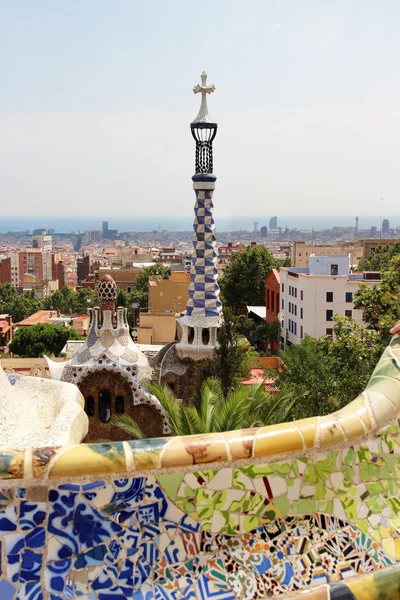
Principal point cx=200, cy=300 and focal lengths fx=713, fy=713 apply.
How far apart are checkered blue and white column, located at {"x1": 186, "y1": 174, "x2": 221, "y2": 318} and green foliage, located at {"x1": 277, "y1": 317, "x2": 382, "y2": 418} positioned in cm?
212

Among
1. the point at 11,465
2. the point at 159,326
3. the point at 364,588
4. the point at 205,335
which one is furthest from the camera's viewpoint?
the point at 159,326

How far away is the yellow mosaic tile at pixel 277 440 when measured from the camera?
3027mm

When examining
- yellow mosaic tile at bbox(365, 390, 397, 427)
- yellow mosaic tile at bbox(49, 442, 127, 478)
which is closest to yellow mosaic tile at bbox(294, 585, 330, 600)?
yellow mosaic tile at bbox(365, 390, 397, 427)

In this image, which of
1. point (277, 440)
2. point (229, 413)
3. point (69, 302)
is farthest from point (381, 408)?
point (69, 302)

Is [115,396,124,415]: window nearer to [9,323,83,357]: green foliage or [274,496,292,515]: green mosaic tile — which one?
[274,496,292,515]: green mosaic tile

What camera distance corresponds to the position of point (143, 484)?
2928 millimetres

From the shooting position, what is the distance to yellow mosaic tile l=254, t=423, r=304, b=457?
3027 mm

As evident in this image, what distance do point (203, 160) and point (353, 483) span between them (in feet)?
43.0

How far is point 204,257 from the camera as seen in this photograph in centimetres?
1591

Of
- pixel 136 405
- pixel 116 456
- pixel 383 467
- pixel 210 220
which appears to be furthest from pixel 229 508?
pixel 210 220

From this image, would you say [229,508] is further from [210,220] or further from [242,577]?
[210,220]

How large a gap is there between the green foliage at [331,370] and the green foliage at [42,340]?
20.0 m

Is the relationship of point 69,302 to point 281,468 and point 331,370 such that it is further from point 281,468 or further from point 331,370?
point 281,468

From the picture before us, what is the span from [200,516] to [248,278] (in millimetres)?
41481
